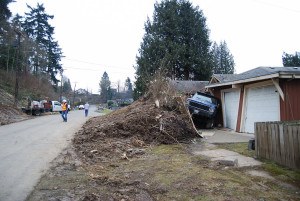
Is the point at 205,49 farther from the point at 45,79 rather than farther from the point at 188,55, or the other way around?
the point at 45,79

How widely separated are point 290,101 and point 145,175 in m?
9.01

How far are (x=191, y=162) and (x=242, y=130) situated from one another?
872 centimetres

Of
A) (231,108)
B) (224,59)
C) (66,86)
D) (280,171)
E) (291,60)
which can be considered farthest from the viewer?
(66,86)

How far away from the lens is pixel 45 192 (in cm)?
645

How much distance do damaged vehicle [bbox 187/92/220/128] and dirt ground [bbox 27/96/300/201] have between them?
5106mm

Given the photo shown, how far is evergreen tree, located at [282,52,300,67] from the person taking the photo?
4144 cm

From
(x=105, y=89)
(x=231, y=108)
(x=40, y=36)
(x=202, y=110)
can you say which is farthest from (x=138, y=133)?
(x=105, y=89)

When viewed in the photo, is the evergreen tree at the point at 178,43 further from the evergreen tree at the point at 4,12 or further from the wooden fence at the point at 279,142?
the wooden fence at the point at 279,142

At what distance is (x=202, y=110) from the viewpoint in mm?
18594

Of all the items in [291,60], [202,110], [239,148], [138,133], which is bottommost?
[239,148]

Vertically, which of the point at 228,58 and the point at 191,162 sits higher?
the point at 228,58

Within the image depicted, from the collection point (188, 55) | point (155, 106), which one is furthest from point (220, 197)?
point (188, 55)

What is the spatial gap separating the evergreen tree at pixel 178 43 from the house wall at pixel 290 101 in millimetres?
27494

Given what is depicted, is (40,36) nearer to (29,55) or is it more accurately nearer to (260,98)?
(29,55)
